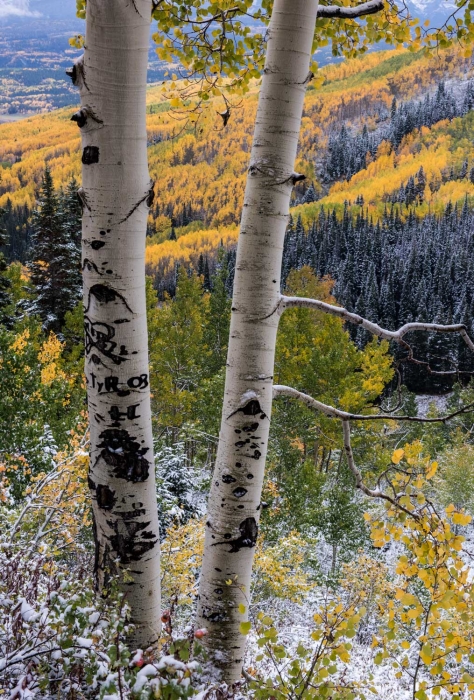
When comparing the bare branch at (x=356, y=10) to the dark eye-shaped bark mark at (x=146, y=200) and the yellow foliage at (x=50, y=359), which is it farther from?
the yellow foliage at (x=50, y=359)

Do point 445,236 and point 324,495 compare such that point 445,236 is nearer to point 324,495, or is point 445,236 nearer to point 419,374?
point 419,374

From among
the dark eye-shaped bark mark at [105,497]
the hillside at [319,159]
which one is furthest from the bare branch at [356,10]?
the hillside at [319,159]

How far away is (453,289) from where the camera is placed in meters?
68.7

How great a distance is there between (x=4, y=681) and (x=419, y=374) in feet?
179

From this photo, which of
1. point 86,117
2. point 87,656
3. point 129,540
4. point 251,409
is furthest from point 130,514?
point 86,117

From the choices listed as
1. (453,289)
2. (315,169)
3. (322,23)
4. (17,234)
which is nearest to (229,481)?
(322,23)

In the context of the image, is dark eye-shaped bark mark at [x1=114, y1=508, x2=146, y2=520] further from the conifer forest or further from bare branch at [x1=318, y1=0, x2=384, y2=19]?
→ bare branch at [x1=318, y1=0, x2=384, y2=19]

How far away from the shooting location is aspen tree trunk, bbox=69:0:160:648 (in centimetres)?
137

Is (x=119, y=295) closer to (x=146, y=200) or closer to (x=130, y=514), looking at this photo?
(x=146, y=200)

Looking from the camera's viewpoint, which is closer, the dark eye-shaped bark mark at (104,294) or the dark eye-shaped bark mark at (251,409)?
the dark eye-shaped bark mark at (104,294)

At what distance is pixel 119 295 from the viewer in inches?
59.1

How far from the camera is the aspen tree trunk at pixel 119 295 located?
1367 millimetres

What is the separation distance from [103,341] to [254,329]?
23.2 inches

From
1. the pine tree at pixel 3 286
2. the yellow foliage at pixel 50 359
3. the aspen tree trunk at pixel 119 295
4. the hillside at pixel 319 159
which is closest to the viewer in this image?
the aspen tree trunk at pixel 119 295
